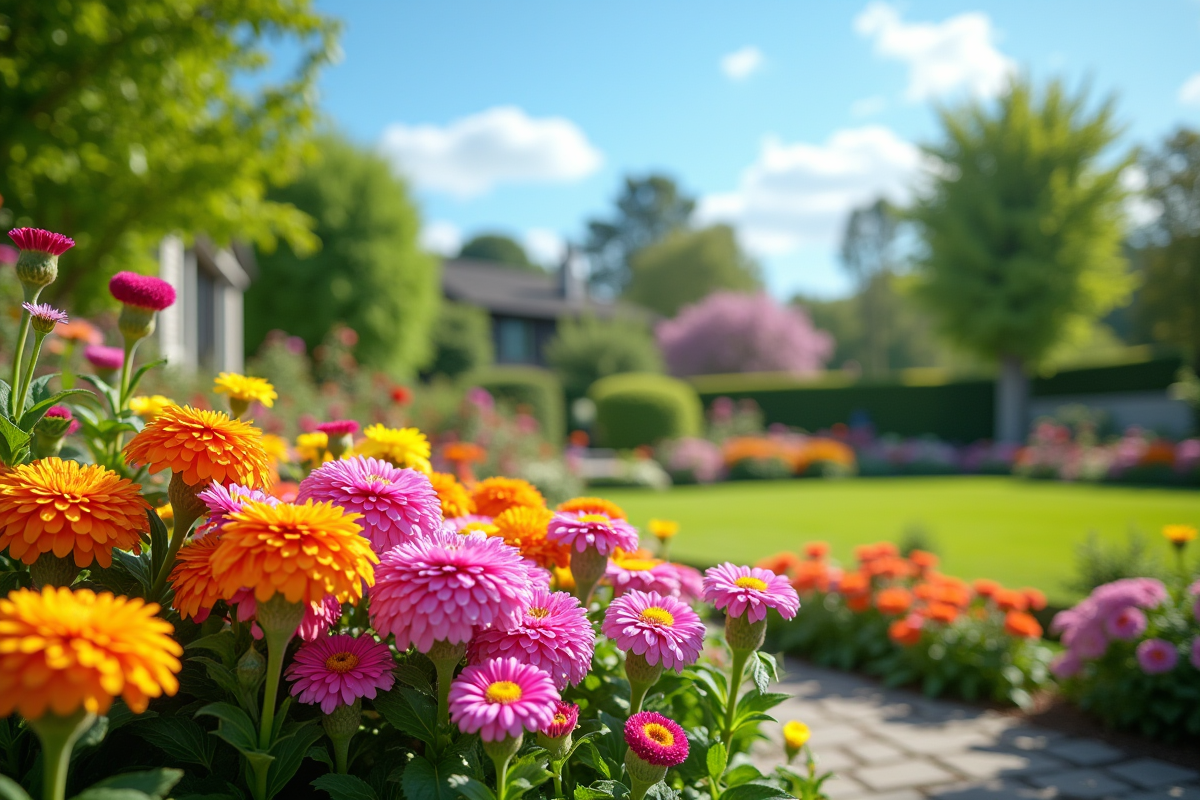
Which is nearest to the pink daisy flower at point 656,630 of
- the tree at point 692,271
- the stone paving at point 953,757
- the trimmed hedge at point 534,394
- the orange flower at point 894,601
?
the stone paving at point 953,757

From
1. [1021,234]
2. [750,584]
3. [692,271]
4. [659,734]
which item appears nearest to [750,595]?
[750,584]

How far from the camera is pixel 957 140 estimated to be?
19.1 m

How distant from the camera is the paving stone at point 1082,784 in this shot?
105 inches

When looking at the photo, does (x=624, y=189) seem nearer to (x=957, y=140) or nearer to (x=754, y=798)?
(x=957, y=140)

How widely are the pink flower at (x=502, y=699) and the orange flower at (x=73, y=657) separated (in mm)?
379

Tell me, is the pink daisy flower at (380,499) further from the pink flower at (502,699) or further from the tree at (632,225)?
the tree at (632,225)

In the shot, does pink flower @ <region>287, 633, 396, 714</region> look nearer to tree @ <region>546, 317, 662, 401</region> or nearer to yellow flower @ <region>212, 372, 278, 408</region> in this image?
yellow flower @ <region>212, 372, 278, 408</region>

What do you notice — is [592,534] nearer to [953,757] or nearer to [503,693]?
[503,693]

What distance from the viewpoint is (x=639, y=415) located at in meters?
16.6

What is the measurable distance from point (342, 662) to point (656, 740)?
0.51m

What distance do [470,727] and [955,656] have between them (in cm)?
351

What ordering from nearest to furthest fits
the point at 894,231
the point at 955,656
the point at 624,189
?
the point at 955,656
the point at 894,231
the point at 624,189

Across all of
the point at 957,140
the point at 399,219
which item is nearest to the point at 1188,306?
the point at 957,140

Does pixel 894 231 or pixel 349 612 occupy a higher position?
pixel 894 231
